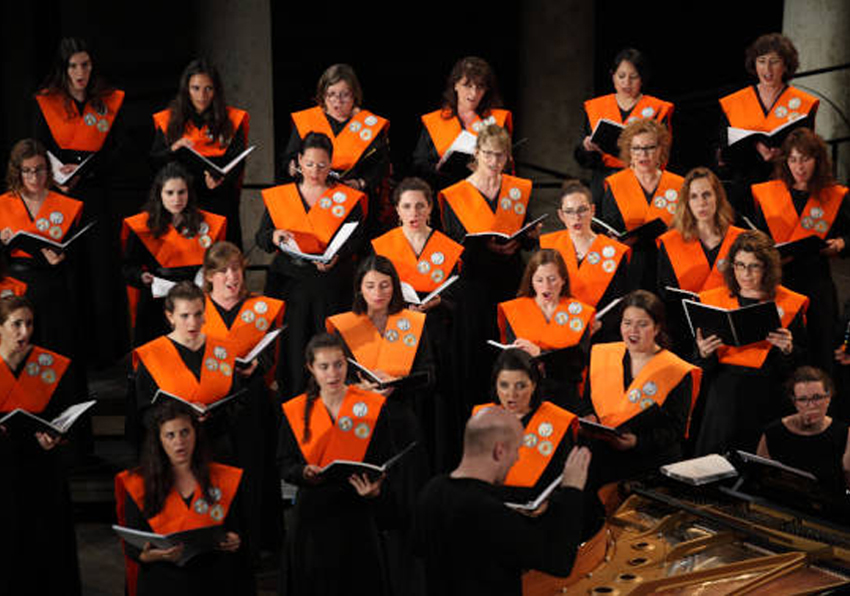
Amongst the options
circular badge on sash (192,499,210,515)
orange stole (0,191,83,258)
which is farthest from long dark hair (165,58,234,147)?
circular badge on sash (192,499,210,515)

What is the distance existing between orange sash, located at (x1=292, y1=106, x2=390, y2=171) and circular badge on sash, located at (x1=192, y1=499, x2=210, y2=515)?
2.70 metres

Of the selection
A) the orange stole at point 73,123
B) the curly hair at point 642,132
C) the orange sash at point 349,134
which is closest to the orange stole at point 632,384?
the curly hair at point 642,132

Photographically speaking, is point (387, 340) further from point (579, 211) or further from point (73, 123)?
point (73, 123)

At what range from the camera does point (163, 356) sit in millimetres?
6102

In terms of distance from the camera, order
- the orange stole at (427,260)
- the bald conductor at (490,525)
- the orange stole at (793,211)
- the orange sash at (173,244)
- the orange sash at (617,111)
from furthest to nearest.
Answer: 1. the orange sash at (617,111)
2. the orange stole at (793,211)
3. the orange sash at (173,244)
4. the orange stole at (427,260)
5. the bald conductor at (490,525)

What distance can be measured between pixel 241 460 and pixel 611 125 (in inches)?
111

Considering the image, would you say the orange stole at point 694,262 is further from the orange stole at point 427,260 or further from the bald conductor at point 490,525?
the bald conductor at point 490,525

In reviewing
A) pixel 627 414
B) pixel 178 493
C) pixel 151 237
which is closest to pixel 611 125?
pixel 627 414

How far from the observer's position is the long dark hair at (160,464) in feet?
17.6

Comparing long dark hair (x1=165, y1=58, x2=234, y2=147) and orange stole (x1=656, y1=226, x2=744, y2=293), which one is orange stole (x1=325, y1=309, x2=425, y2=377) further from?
long dark hair (x1=165, y1=58, x2=234, y2=147)

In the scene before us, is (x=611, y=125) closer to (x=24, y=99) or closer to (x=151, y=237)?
(x=151, y=237)

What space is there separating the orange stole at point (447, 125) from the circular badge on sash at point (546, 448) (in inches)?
100

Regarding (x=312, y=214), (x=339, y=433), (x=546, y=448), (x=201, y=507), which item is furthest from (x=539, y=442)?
(x=312, y=214)

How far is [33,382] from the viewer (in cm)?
602
